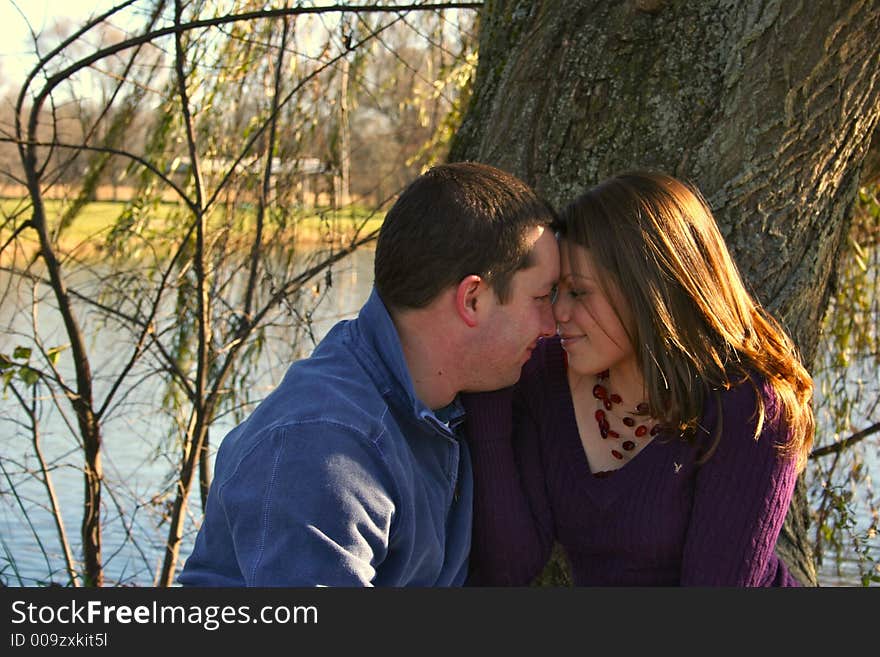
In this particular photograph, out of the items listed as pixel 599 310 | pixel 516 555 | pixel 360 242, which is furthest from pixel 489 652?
pixel 360 242

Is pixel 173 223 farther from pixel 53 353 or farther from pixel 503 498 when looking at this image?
pixel 503 498

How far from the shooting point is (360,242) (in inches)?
159

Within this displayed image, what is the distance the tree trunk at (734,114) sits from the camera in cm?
293

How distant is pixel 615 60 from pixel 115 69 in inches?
81.1

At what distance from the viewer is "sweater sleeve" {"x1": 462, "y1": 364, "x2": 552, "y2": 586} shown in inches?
102

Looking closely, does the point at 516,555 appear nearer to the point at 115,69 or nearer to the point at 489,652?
the point at 489,652

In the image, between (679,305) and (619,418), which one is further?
(619,418)

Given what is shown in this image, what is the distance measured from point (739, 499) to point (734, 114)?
1024 mm

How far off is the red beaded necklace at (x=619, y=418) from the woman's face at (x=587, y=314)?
0.11m

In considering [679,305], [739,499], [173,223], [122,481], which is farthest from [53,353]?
[739,499]

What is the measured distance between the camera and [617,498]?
2.54 m

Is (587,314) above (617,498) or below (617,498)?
above

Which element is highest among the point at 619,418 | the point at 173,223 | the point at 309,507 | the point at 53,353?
the point at 173,223

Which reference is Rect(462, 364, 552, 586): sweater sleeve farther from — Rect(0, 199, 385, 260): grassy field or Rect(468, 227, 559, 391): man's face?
Rect(0, 199, 385, 260): grassy field
